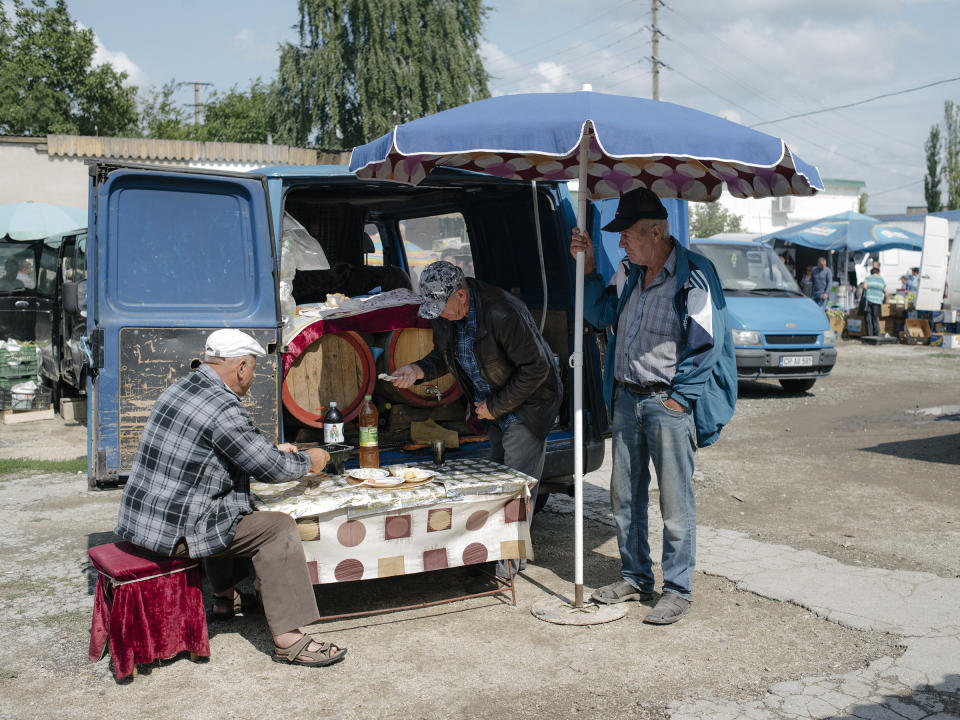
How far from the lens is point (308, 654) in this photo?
12.5ft

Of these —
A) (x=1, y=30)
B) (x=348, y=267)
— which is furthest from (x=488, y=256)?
(x=1, y=30)

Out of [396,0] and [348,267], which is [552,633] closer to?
[348,267]

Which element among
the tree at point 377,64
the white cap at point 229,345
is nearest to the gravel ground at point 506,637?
the white cap at point 229,345

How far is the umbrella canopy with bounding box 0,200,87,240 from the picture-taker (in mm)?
12586

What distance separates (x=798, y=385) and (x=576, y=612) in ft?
29.6

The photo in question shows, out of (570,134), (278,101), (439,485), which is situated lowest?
(439,485)

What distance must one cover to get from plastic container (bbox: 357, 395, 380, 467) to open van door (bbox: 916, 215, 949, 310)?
14086 millimetres

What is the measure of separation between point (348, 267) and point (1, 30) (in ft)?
99.2

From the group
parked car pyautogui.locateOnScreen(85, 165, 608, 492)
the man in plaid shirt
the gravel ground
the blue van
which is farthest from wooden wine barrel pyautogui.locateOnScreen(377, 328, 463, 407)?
the blue van

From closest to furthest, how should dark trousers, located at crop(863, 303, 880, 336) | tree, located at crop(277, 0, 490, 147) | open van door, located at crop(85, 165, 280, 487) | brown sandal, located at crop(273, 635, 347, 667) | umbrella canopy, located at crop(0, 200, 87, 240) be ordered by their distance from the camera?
brown sandal, located at crop(273, 635, 347, 667) < open van door, located at crop(85, 165, 280, 487) < umbrella canopy, located at crop(0, 200, 87, 240) < dark trousers, located at crop(863, 303, 880, 336) < tree, located at crop(277, 0, 490, 147)

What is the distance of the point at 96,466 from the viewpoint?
166 inches

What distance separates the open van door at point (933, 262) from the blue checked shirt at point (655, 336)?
13.6m

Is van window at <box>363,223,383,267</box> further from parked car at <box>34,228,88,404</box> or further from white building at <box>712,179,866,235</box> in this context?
white building at <box>712,179,866,235</box>

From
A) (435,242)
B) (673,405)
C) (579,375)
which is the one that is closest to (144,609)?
(579,375)
